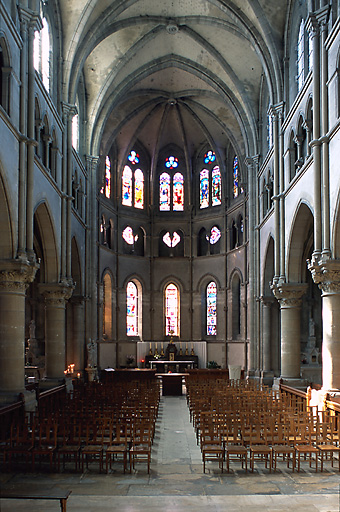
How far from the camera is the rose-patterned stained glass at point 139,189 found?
47.4 meters

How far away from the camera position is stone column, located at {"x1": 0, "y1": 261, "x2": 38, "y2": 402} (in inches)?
722

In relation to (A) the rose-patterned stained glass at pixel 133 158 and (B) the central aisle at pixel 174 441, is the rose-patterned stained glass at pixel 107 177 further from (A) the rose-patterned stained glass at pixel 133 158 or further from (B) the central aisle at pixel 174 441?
(B) the central aisle at pixel 174 441

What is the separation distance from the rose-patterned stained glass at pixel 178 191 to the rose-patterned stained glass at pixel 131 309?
8.04m

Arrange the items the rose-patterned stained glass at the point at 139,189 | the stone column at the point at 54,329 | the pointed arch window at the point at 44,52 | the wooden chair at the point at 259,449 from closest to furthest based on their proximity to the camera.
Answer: the wooden chair at the point at 259,449 → the pointed arch window at the point at 44,52 → the stone column at the point at 54,329 → the rose-patterned stained glass at the point at 139,189

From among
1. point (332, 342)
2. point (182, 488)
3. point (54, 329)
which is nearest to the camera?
point (182, 488)

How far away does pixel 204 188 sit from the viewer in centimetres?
4759

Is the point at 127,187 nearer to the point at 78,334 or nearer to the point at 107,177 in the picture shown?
the point at 107,177

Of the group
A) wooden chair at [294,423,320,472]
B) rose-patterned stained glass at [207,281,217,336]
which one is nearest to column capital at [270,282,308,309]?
wooden chair at [294,423,320,472]

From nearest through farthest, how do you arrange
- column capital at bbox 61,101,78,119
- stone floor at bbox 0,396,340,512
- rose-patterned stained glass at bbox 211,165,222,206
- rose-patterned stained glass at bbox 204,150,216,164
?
stone floor at bbox 0,396,340,512 → column capital at bbox 61,101,78,119 → rose-patterned stained glass at bbox 211,165,222,206 → rose-patterned stained glass at bbox 204,150,216,164

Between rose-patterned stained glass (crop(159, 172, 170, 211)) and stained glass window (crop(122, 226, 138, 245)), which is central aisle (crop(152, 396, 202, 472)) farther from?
rose-patterned stained glass (crop(159, 172, 170, 211))

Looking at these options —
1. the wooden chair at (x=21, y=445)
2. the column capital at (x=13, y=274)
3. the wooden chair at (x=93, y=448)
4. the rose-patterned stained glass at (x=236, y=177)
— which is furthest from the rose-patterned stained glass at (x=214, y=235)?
the wooden chair at (x=21, y=445)

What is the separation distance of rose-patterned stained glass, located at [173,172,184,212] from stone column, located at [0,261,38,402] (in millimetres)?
30564

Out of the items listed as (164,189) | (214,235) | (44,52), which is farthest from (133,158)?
(44,52)

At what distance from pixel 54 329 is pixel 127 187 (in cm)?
2270
